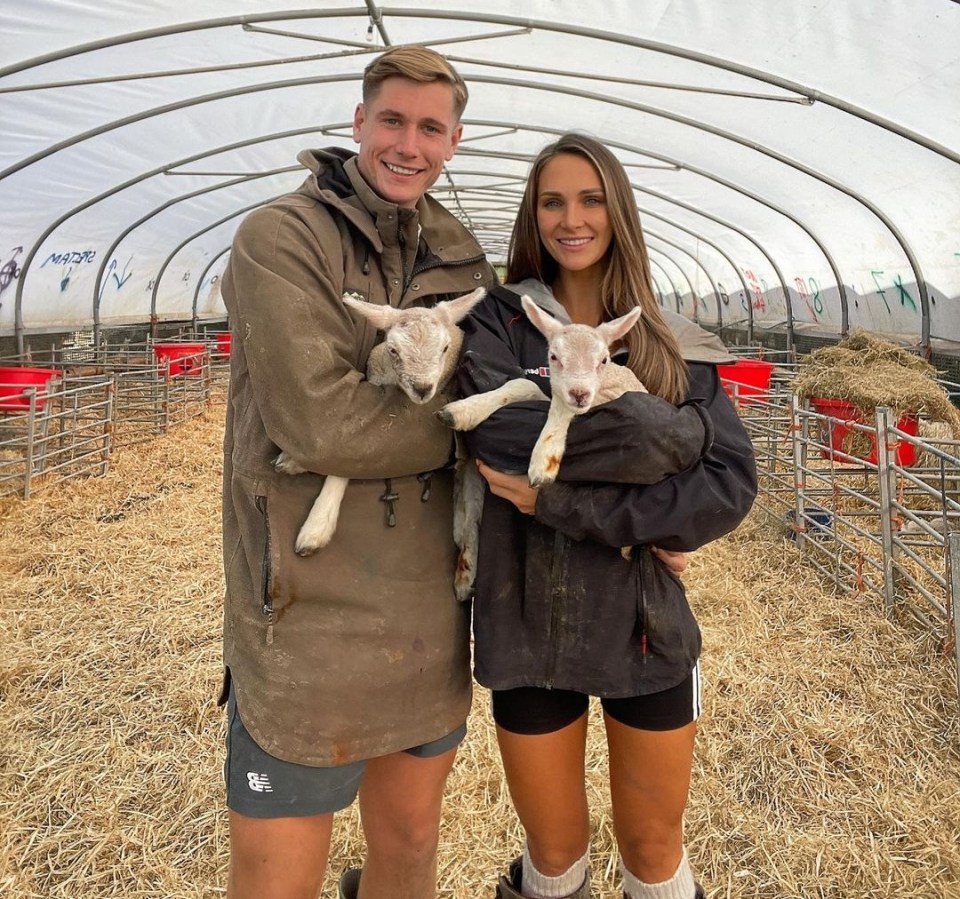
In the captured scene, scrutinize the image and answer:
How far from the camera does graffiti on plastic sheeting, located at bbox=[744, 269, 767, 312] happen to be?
14023mm

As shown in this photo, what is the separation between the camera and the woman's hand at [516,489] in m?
1.80

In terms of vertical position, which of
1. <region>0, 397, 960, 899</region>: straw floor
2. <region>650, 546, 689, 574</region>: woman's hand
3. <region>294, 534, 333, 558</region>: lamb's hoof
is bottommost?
<region>0, 397, 960, 899</region>: straw floor

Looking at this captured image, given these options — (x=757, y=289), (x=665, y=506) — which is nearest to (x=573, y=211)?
(x=665, y=506)

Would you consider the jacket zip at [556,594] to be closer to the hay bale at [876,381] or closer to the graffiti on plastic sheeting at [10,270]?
the hay bale at [876,381]

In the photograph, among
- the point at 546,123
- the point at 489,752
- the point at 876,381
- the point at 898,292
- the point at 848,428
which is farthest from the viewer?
the point at 546,123

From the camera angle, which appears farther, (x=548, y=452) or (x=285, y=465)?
(x=548, y=452)

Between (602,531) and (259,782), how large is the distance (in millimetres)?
920

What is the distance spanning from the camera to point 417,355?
6.11 ft

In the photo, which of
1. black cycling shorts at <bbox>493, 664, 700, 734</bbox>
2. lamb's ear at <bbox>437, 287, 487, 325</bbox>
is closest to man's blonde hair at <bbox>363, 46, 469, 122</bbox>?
lamb's ear at <bbox>437, 287, 487, 325</bbox>

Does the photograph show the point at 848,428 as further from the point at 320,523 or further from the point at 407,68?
the point at 320,523

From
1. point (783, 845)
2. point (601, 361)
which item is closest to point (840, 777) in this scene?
point (783, 845)

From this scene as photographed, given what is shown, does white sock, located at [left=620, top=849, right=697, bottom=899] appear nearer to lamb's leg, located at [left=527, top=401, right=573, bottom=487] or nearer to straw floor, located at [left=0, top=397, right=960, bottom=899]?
straw floor, located at [left=0, top=397, right=960, bottom=899]

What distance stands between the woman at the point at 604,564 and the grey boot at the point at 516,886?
0.01 m

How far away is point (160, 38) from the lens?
6324mm
